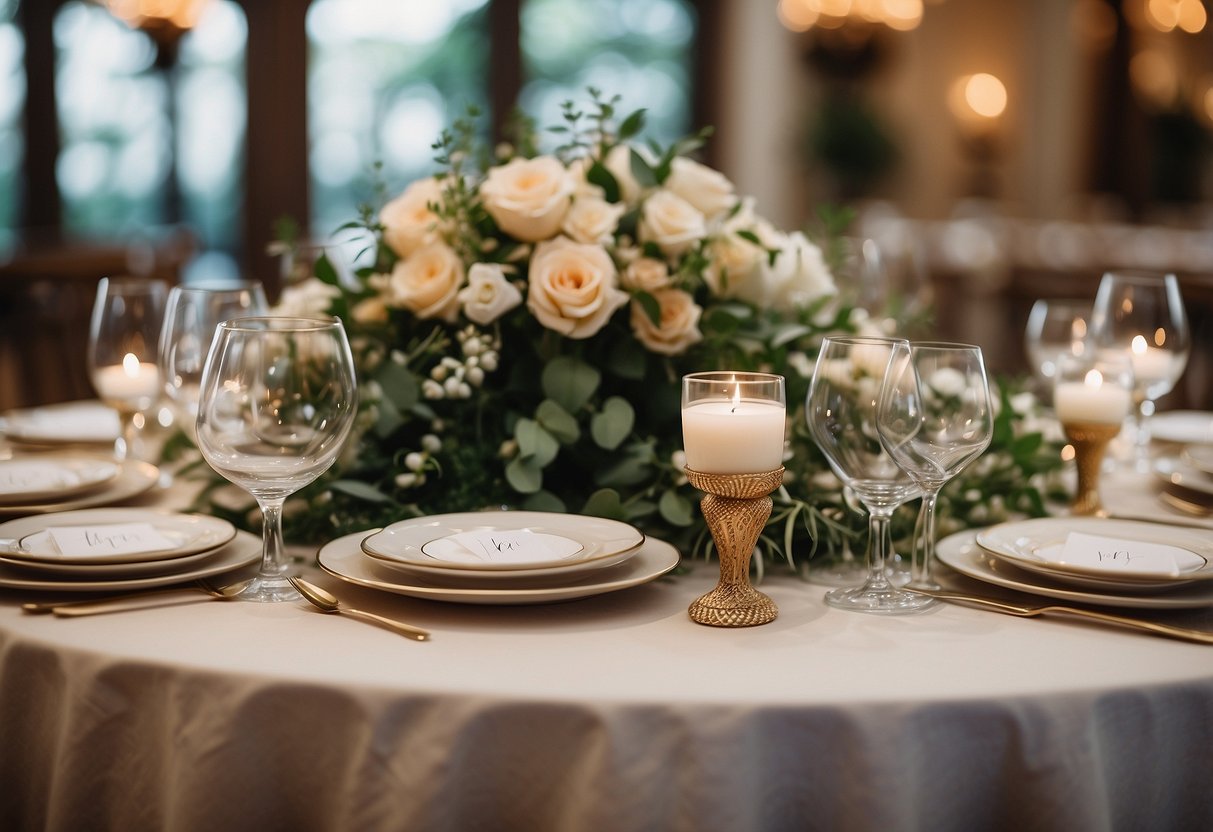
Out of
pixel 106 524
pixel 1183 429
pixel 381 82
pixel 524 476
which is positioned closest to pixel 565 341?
pixel 524 476

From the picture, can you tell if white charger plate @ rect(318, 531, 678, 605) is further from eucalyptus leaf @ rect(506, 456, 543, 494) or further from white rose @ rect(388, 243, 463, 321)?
white rose @ rect(388, 243, 463, 321)

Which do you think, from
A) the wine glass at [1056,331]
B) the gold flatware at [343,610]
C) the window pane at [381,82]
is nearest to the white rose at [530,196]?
the gold flatware at [343,610]

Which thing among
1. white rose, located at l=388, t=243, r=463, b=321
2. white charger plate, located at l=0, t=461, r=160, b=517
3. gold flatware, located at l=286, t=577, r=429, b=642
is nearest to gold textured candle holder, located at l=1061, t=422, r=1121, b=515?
white rose, located at l=388, t=243, r=463, b=321

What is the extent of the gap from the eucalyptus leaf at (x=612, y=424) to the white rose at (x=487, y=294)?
0.52 feet

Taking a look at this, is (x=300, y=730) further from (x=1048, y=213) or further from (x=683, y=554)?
(x=1048, y=213)

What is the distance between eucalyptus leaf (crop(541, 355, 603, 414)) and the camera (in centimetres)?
134

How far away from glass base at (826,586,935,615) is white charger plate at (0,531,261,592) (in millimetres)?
569

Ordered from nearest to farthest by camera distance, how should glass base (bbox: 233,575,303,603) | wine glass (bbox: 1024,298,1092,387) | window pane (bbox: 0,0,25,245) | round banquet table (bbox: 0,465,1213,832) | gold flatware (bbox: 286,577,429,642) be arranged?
1. round banquet table (bbox: 0,465,1213,832)
2. gold flatware (bbox: 286,577,429,642)
3. glass base (bbox: 233,575,303,603)
4. wine glass (bbox: 1024,298,1092,387)
5. window pane (bbox: 0,0,25,245)

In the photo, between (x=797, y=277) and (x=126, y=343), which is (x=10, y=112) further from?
(x=797, y=277)

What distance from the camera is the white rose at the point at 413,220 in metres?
1.43

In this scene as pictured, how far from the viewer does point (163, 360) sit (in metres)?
1.48

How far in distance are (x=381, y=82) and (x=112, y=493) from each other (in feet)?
22.5

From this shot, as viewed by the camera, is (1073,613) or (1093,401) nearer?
(1073,613)

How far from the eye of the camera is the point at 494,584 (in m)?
1.07
